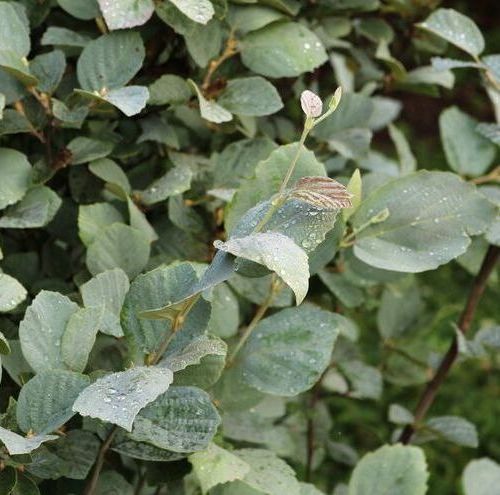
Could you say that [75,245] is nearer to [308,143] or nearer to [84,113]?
[84,113]

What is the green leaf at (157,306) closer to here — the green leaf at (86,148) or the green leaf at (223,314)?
the green leaf at (223,314)

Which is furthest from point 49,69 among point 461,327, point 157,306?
point 461,327

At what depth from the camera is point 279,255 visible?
81 cm

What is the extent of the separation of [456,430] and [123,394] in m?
0.84

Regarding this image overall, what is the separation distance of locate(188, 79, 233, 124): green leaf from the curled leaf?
304 millimetres

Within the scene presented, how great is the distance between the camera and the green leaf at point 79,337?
37.0 inches

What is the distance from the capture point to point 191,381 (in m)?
1.00

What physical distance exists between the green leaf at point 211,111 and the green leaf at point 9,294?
12.5 inches

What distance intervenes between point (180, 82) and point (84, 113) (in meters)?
0.15

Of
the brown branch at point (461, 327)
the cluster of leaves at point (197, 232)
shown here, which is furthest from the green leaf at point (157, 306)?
the brown branch at point (461, 327)

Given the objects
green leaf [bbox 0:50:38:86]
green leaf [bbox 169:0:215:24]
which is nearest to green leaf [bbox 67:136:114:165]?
green leaf [bbox 0:50:38:86]

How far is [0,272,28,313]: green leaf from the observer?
0.99 meters

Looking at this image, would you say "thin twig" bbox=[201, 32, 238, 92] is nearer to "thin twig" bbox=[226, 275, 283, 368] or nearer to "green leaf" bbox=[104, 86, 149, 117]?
"green leaf" bbox=[104, 86, 149, 117]

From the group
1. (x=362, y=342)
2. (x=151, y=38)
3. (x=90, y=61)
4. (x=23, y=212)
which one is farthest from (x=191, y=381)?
(x=362, y=342)
